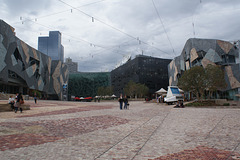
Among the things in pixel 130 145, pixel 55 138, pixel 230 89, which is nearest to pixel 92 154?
pixel 130 145

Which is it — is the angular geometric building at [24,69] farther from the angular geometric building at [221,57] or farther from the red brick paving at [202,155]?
the red brick paving at [202,155]

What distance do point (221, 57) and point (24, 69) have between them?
51827 millimetres

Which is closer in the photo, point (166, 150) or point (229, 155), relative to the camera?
point (229, 155)

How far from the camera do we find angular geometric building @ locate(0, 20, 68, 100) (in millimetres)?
44688

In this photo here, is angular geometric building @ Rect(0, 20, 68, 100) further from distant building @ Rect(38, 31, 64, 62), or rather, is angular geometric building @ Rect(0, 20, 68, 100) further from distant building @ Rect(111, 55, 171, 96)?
distant building @ Rect(38, 31, 64, 62)

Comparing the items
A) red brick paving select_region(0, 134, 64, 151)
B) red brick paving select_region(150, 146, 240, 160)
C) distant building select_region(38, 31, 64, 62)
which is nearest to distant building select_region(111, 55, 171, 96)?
red brick paving select_region(0, 134, 64, 151)

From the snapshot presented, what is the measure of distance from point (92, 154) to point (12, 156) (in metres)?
1.67

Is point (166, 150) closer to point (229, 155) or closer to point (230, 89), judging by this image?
point (229, 155)

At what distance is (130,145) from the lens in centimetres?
497

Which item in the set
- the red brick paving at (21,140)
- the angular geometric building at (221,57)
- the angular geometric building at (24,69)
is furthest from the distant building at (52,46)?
the red brick paving at (21,140)

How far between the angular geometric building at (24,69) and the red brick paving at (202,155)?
1901 inches

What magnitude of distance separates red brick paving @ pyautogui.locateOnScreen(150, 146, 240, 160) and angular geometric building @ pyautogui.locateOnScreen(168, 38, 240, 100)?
36174 millimetres

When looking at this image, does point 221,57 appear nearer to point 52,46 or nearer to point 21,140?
point 21,140

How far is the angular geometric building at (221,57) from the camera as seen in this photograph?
37528 mm
